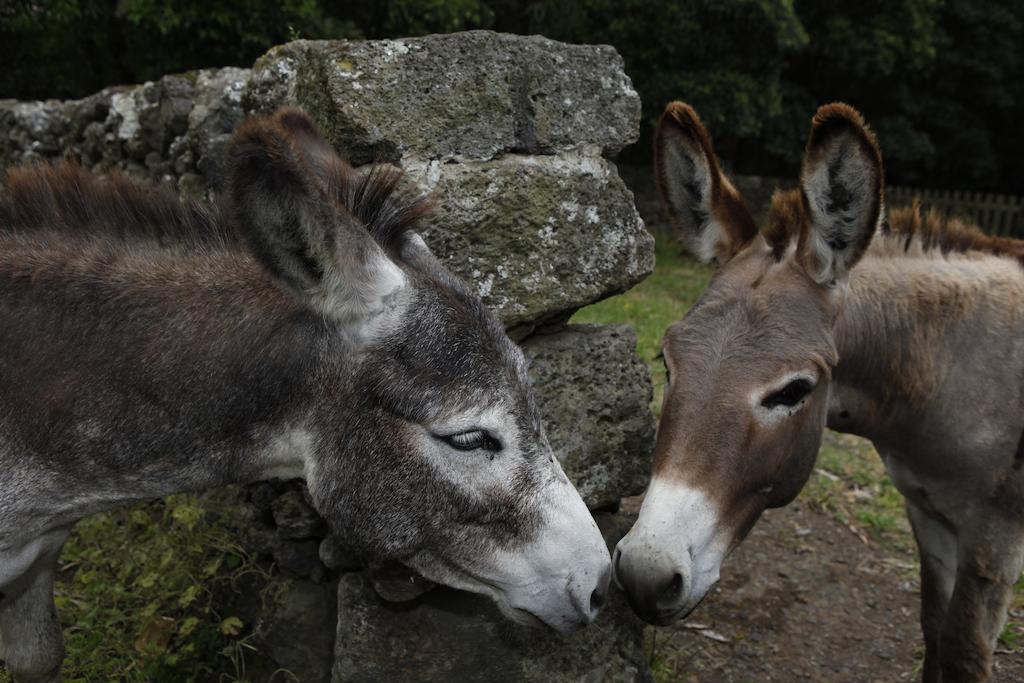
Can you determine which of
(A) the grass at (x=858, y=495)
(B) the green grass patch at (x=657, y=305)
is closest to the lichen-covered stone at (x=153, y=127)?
(A) the grass at (x=858, y=495)

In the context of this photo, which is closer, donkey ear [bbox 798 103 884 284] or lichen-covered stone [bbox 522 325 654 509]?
donkey ear [bbox 798 103 884 284]

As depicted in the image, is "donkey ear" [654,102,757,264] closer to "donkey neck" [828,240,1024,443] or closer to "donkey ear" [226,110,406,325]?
"donkey neck" [828,240,1024,443]

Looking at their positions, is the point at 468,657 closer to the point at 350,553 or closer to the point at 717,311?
the point at 350,553

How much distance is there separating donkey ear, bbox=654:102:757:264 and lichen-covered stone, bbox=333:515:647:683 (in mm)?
1405

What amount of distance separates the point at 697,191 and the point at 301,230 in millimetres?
1475

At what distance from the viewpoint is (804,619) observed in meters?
3.78

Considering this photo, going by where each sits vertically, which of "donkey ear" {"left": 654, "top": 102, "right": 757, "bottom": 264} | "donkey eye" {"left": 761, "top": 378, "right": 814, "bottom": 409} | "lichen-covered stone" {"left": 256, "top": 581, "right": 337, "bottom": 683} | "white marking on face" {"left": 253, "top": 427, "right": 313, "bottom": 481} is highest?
"donkey ear" {"left": 654, "top": 102, "right": 757, "bottom": 264}

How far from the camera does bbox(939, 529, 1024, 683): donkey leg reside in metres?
2.67

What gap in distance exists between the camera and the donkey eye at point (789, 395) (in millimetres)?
2240

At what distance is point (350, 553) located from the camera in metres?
2.56

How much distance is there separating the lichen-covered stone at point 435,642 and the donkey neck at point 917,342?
1.28 meters

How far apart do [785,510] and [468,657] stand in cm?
290

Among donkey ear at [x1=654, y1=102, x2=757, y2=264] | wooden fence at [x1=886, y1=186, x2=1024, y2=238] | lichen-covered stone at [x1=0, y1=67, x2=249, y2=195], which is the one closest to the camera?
donkey ear at [x1=654, y1=102, x2=757, y2=264]

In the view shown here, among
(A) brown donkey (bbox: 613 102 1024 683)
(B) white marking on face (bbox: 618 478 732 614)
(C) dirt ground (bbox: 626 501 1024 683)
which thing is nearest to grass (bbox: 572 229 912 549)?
(C) dirt ground (bbox: 626 501 1024 683)
